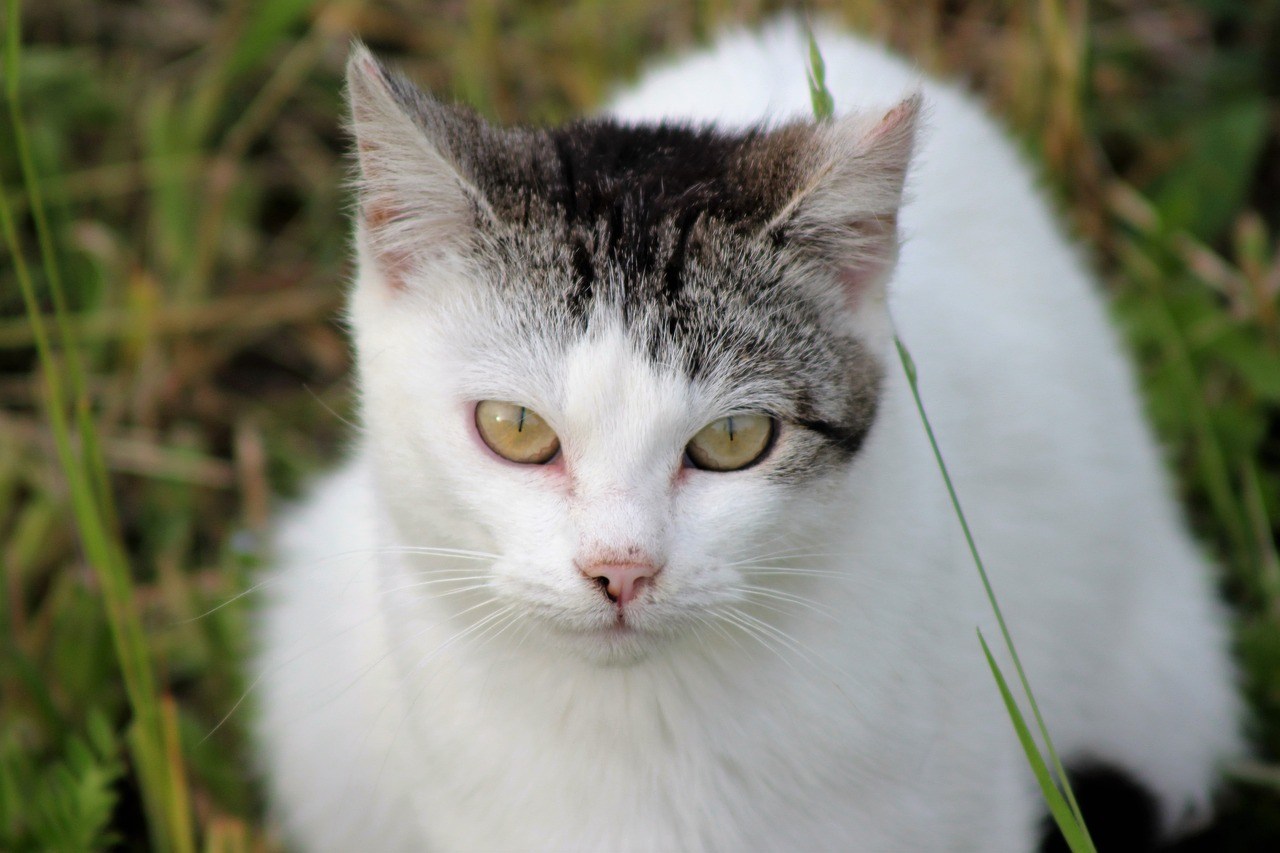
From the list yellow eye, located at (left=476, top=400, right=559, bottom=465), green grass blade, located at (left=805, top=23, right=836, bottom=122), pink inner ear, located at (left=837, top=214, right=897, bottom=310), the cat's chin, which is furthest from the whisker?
green grass blade, located at (left=805, top=23, right=836, bottom=122)

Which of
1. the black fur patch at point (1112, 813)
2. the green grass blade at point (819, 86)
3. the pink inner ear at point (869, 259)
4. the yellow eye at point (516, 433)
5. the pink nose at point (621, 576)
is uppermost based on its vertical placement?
the green grass blade at point (819, 86)

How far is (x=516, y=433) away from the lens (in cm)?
157

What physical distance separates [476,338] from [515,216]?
0.17 meters

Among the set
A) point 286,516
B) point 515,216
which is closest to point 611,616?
point 515,216

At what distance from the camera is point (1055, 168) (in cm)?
340

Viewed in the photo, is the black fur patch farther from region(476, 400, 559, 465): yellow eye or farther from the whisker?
region(476, 400, 559, 465): yellow eye

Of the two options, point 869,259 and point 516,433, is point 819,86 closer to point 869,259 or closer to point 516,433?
point 869,259

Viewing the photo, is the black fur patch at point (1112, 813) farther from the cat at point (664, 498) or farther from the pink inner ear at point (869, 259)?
the pink inner ear at point (869, 259)

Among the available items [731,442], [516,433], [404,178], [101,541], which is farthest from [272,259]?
[731,442]

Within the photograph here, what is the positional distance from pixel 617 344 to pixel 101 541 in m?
0.83

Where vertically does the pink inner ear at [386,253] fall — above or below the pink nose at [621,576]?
above

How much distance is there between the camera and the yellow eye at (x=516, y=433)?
1.55 m

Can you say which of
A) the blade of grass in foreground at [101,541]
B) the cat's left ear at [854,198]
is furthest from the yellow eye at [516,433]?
the blade of grass in foreground at [101,541]

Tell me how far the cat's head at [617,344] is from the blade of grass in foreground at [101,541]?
421 mm
